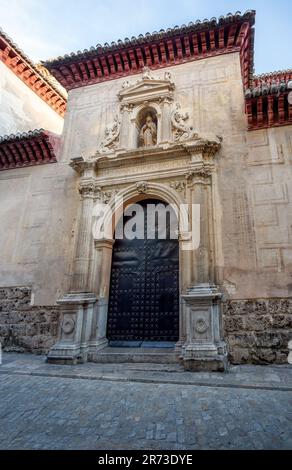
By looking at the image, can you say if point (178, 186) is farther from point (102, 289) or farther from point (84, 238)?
point (102, 289)

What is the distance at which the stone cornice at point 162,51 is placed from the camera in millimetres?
6062

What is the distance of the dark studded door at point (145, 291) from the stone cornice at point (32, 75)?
7.45 m

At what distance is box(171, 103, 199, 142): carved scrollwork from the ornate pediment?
542mm

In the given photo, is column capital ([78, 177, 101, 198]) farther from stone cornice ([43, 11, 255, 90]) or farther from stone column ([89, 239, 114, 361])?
stone cornice ([43, 11, 255, 90])

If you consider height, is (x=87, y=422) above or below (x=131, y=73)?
below

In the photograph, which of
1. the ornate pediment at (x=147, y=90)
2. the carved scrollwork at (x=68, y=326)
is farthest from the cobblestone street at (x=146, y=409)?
the ornate pediment at (x=147, y=90)

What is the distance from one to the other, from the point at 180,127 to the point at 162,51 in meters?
2.46

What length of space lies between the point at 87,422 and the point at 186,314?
246 centimetres

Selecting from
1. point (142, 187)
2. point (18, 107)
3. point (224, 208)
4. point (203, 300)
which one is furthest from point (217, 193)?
point (18, 107)

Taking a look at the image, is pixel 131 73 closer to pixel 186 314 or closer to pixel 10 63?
pixel 10 63

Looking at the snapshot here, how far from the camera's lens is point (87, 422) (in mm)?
2453

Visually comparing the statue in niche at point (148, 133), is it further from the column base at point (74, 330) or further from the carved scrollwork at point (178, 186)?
the column base at point (74, 330)
